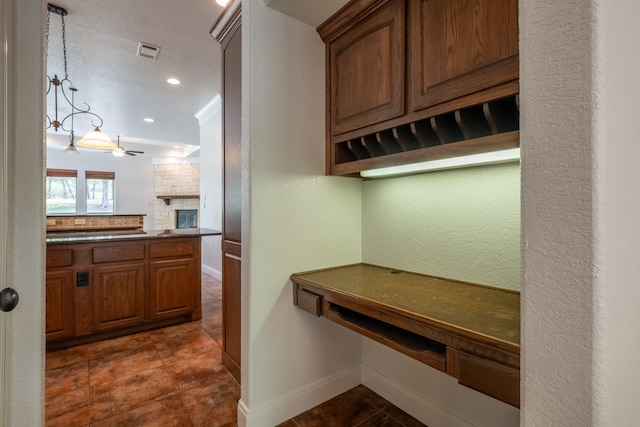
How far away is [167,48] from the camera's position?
9.57ft

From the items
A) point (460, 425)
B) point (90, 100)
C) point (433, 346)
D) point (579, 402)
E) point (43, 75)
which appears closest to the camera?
point (579, 402)

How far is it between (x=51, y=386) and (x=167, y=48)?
297 cm

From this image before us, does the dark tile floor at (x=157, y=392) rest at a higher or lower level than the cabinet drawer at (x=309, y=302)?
lower

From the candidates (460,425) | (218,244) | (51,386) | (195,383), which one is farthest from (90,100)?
(460,425)

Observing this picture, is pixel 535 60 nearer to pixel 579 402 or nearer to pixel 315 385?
pixel 579 402

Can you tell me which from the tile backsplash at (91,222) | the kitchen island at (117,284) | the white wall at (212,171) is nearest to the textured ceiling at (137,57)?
the white wall at (212,171)

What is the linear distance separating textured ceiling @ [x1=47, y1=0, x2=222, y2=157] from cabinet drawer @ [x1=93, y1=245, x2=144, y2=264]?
6.36ft

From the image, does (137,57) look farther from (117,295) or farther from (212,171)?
(117,295)

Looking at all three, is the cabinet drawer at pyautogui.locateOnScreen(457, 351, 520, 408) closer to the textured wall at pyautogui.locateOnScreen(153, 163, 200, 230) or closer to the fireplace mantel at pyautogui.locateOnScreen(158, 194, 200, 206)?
the fireplace mantel at pyautogui.locateOnScreen(158, 194, 200, 206)

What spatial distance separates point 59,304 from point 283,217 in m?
2.37

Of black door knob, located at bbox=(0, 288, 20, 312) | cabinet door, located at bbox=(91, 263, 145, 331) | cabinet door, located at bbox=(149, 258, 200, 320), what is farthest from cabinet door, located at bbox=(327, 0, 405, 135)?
cabinet door, located at bbox=(91, 263, 145, 331)

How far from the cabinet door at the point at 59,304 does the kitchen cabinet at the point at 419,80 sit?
2571mm

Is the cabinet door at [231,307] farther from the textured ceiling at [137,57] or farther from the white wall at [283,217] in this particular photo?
the textured ceiling at [137,57]

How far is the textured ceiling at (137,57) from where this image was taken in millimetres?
2379
